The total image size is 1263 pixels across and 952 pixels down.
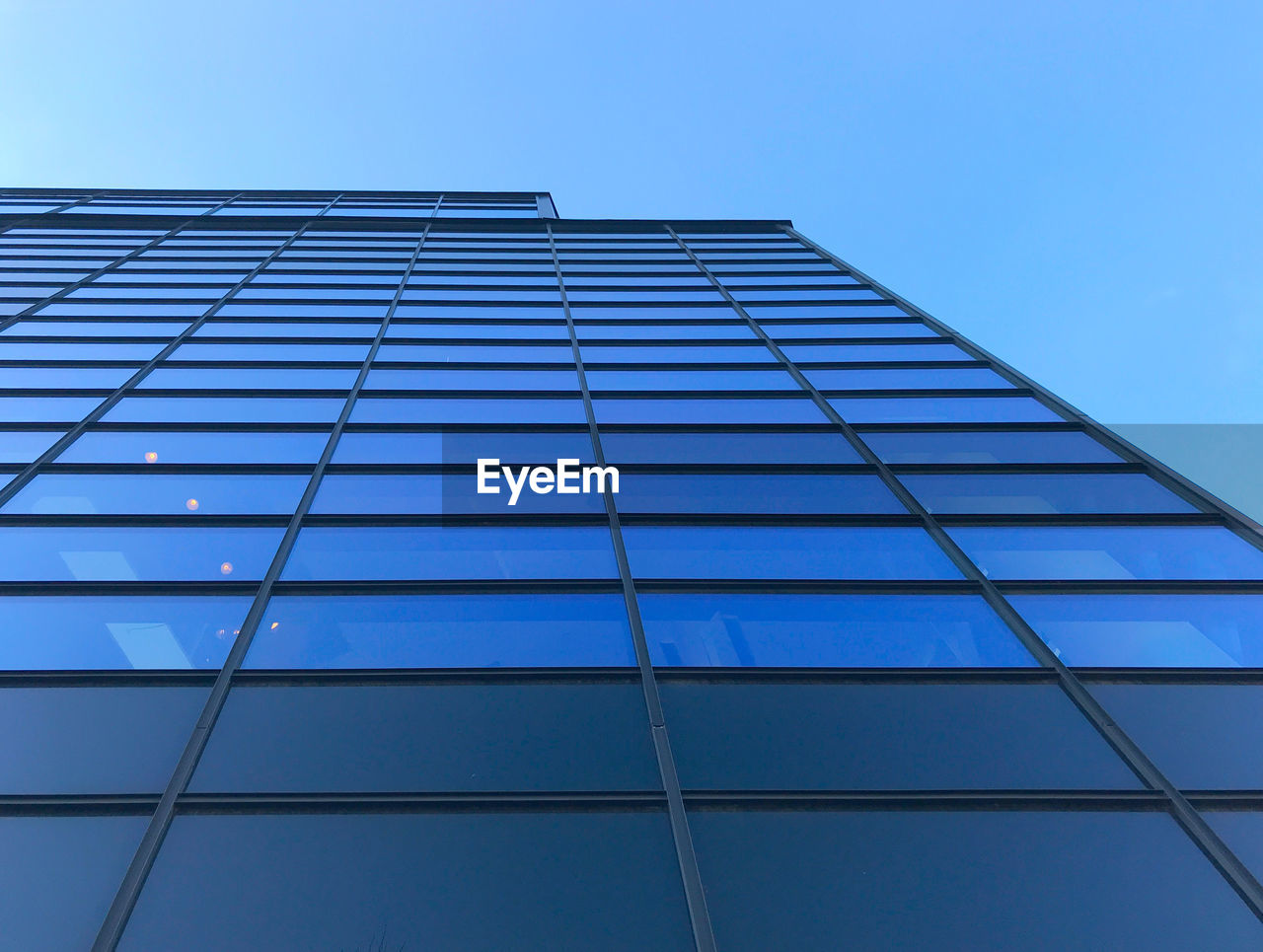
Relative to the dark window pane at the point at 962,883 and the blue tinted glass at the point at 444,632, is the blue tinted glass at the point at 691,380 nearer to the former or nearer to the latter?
the blue tinted glass at the point at 444,632

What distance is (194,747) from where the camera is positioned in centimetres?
636

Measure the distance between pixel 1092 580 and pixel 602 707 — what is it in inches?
192

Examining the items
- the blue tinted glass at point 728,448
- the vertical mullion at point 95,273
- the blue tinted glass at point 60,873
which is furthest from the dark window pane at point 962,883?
the vertical mullion at point 95,273

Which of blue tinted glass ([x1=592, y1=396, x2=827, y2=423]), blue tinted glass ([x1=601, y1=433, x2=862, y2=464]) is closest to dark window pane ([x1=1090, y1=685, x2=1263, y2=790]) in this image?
blue tinted glass ([x1=601, y1=433, x2=862, y2=464])

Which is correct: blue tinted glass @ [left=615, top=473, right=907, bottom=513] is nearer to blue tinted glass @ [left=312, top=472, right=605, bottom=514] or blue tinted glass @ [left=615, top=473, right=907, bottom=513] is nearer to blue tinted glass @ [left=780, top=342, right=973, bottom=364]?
blue tinted glass @ [left=312, top=472, right=605, bottom=514]

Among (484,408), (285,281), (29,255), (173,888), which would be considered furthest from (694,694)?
(29,255)

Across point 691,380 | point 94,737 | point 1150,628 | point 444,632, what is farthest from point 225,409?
point 1150,628

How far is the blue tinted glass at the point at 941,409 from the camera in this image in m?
12.5

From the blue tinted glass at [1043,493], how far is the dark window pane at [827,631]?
203 cm

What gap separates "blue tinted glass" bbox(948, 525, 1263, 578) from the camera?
8.76 meters

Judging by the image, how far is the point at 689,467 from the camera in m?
10.9

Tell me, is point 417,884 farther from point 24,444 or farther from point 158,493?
point 24,444

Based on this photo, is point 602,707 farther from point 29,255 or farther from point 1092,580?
point 29,255

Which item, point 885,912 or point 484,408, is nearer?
point 885,912
